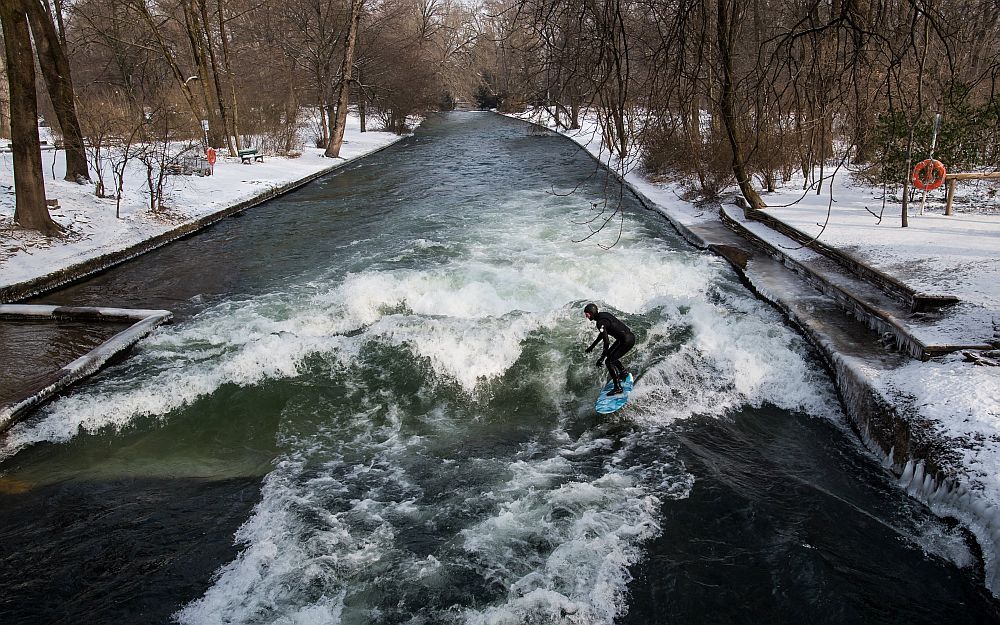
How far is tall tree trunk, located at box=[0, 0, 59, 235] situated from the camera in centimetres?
1252

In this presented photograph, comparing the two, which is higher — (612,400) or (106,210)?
(106,210)

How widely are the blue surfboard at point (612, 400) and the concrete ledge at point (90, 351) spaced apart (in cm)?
680

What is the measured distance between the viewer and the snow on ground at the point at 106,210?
12844mm

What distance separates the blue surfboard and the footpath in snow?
2.54m

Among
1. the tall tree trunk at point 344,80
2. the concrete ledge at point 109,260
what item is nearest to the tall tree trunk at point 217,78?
the tall tree trunk at point 344,80

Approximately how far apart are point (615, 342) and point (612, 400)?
0.69 m

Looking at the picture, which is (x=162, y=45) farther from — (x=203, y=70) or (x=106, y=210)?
(x=106, y=210)

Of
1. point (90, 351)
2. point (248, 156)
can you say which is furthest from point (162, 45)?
point (90, 351)

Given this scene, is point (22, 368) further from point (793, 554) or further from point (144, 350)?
point (793, 554)

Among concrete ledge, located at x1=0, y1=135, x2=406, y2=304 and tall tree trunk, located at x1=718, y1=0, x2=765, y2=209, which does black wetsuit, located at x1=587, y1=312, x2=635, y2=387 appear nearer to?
tall tree trunk, located at x1=718, y1=0, x2=765, y2=209

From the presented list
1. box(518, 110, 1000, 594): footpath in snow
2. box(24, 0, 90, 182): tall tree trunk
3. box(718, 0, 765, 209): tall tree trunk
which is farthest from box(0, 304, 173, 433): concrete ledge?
box(718, 0, 765, 209): tall tree trunk

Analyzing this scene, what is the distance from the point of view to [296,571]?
5301 mm

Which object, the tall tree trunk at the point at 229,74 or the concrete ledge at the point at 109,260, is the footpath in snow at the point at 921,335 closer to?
the concrete ledge at the point at 109,260

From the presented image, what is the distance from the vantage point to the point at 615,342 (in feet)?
25.0
